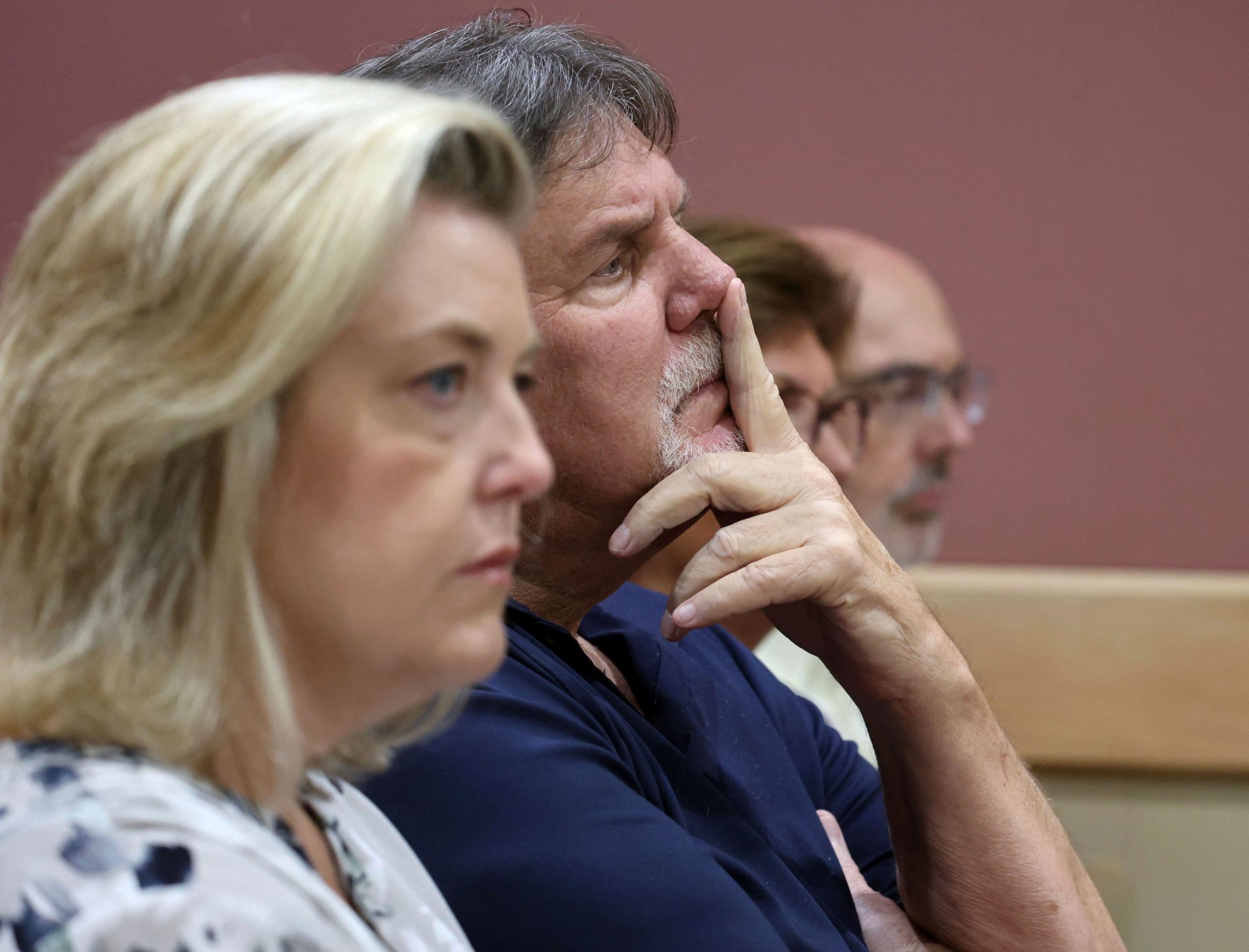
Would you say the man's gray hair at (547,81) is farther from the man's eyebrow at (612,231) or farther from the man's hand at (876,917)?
the man's hand at (876,917)

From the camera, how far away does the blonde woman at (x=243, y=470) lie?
1.90ft

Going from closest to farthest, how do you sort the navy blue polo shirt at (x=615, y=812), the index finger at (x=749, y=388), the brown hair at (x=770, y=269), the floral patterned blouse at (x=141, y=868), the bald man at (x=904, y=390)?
1. the floral patterned blouse at (x=141, y=868)
2. the navy blue polo shirt at (x=615, y=812)
3. the index finger at (x=749, y=388)
4. the brown hair at (x=770, y=269)
5. the bald man at (x=904, y=390)

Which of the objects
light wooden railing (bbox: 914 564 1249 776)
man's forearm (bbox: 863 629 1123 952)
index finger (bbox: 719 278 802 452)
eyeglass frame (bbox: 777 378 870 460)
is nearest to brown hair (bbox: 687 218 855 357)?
eyeglass frame (bbox: 777 378 870 460)

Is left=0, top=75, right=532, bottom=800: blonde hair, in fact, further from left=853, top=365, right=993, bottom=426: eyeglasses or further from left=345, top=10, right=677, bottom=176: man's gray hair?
left=853, top=365, right=993, bottom=426: eyeglasses

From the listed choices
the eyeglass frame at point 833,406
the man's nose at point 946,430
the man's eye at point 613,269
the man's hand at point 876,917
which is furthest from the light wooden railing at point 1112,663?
the man's eye at point 613,269

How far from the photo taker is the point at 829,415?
217 cm

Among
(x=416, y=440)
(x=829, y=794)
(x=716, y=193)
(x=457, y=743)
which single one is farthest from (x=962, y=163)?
(x=416, y=440)

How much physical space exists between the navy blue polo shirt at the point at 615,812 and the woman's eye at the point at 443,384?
14.5 inches

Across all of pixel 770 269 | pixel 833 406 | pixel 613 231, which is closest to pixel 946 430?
pixel 833 406

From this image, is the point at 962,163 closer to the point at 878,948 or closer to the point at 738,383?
the point at 738,383

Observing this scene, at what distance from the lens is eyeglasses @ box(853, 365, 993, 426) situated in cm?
251

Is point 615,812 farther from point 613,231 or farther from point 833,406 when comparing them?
point 833,406

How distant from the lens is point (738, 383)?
1176mm

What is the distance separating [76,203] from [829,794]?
3.52 feet
